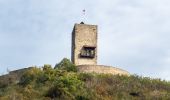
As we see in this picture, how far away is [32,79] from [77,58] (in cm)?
838

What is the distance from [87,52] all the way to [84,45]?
2.13 feet

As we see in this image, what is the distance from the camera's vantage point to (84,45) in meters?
66.6

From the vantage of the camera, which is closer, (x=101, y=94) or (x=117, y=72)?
(x=101, y=94)

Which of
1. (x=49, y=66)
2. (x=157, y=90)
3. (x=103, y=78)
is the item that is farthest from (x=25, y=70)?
(x=157, y=90)

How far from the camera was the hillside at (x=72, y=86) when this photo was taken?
2141 inches

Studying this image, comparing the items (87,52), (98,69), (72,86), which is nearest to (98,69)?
(98,69)

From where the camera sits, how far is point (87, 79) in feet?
193

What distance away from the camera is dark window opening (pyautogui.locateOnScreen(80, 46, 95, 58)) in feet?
217

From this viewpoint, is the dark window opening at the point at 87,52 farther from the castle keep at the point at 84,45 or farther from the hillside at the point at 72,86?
the hillside at the point at 72,86

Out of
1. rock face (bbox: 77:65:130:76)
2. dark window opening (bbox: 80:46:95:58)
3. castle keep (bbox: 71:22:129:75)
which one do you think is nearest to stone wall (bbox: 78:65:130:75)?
rock face (bbox: 77:65:130:76)

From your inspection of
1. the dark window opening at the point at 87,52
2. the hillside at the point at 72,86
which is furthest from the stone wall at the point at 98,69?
the dark window opening at the point at 87,52

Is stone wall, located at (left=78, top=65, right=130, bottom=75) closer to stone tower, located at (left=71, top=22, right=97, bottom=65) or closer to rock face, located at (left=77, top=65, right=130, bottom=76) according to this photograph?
rock face, located at (left=77, top=65, right=130, bottom=76)

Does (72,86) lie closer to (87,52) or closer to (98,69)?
(98,69)

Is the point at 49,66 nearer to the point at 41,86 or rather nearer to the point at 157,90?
the point at 41,86
